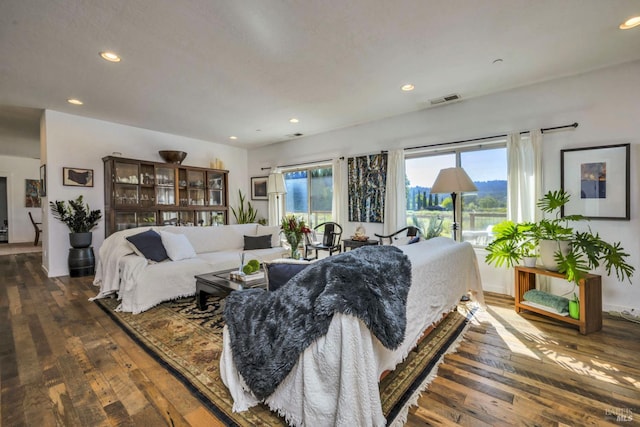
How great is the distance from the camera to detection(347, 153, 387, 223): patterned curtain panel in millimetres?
4684

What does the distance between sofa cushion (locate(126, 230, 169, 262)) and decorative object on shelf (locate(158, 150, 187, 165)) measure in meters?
2.39

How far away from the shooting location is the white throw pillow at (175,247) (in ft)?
11.4

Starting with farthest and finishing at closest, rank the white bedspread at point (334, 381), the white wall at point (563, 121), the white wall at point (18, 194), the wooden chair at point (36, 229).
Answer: the white wall at point (18, 194), the wooden chair at point (36, 229), the white wall at point (563, 121), the white bedspread at point (334, 381)

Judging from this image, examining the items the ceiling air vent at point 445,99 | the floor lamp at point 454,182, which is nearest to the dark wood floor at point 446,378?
the floor lamp at point 454,182

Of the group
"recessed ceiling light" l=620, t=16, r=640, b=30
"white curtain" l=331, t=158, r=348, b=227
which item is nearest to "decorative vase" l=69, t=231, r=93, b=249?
"white curtain" l=331, t=158, r=348, b=227

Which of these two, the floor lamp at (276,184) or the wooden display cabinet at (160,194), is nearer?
the wooden display cabinet at (160,194)

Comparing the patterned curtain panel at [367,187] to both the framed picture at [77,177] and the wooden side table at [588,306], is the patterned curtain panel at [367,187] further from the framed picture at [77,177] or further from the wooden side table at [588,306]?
the framed picture at [77,177]

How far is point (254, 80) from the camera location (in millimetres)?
3211

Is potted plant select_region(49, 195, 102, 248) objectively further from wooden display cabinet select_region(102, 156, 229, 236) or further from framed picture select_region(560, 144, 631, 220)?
framed picture select_region(560, 144, 631, 220)

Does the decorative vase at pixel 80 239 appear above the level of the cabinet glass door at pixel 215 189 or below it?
below

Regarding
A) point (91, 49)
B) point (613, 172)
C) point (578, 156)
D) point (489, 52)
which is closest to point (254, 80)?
point (91, 49)

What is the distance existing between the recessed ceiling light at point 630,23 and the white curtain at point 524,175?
1179mm

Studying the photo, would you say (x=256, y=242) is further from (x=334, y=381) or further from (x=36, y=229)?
(x=36, y=229)

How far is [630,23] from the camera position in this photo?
7.39 feet
